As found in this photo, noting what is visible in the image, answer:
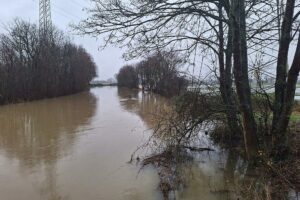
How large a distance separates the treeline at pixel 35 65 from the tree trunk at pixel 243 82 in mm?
29194

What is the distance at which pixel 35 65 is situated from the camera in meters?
42.9

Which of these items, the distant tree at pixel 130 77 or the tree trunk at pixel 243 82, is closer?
the tree trunk at pixel 243 82

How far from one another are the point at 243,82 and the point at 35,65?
3803 centimetres

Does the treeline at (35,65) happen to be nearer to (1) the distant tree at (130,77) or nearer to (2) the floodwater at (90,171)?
(1) the distant tree at (130,77)

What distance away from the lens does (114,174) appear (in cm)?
842

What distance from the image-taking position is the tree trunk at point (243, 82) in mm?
7828

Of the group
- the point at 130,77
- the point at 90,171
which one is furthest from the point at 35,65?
the point at 90,171

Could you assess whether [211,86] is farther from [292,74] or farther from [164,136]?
[292,74]

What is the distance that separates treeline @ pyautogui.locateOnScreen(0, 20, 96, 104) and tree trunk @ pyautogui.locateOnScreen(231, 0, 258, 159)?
1149 inches

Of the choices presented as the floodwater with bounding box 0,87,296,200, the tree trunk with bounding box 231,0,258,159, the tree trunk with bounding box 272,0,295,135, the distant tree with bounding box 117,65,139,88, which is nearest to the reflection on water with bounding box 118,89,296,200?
the floodwater with bounding box 0,87,296,200

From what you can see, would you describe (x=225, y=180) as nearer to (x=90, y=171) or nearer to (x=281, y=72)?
(x=281, y=72)

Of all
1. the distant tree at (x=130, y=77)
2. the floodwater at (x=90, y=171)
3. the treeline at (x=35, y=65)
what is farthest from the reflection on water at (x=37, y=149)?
the distant tree at (x=130, y=77)

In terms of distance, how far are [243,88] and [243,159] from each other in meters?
1.92

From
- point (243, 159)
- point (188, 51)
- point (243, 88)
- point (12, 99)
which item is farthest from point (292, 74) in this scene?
point (12, 99)
